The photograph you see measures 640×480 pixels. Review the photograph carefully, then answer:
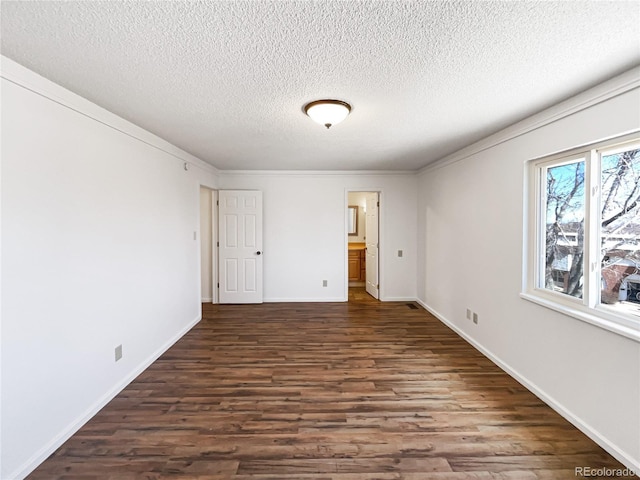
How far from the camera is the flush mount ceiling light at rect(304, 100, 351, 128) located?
213 centimetres

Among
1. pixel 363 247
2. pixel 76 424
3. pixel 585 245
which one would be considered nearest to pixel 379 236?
pixel 363 247

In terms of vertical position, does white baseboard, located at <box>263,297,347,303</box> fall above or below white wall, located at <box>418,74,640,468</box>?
below

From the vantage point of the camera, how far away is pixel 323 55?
1567mm

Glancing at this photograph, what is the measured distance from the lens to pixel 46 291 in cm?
181

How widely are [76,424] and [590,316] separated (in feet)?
11.7

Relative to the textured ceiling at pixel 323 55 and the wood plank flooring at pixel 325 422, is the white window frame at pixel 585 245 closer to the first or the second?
the textured ceiling at pixel 323 55

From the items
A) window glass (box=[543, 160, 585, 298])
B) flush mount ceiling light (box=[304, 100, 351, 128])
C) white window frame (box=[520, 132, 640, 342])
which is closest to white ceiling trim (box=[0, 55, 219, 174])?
flush mount ceiling light (box=[304, 100, 351, 128])

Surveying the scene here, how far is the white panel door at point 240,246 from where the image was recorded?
507 cm

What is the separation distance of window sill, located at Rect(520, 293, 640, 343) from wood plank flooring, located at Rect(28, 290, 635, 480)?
2.46 feet

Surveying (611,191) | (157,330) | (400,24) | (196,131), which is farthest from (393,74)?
(157,330)

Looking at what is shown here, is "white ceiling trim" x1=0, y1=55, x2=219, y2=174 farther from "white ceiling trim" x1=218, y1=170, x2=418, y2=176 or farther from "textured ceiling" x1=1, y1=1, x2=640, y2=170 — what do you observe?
"white ceiling trim" x1=218, y1=170, x2=418, y2=176

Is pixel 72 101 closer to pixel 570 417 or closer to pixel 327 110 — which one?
pixel 327 110

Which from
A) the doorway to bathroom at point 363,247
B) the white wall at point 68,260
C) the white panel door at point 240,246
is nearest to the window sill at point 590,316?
the doorway to bathroom at point 363,247

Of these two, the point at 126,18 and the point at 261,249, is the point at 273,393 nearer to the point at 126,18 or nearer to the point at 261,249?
the point at 126,18
